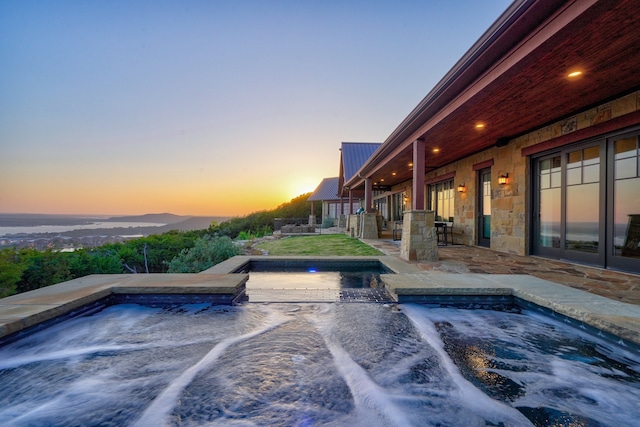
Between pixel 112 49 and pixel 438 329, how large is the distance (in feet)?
35.3

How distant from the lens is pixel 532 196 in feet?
21.9

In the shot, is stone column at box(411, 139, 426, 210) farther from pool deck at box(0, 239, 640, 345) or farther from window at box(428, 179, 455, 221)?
window at box(428, 179, 455, 221)

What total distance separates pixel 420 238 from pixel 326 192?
2102 cm

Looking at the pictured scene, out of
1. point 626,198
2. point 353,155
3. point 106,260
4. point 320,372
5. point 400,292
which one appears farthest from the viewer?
point 353,155

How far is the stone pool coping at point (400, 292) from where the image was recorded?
256 cm

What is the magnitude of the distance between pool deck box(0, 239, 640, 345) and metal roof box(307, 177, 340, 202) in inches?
824

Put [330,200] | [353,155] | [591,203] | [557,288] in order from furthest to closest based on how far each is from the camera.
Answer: [330,200] < [353,155] < [591,203] < [557,288]

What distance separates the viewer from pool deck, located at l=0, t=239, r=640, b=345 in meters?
2.62

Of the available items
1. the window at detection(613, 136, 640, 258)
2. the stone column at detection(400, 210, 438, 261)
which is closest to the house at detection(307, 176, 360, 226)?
the stone column at detection(400, 210, 438, 261)

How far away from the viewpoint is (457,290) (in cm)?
357

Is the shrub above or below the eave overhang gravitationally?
below

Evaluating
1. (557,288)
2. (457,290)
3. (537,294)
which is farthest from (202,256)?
(557,288)

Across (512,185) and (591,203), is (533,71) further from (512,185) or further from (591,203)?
(512,185)

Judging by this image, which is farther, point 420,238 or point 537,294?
point 420,238
